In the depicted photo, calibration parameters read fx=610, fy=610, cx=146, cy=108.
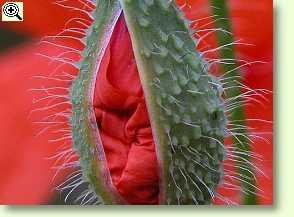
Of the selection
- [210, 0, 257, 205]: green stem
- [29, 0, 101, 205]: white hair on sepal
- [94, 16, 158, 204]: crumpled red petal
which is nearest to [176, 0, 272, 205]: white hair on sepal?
[210, 0, 257, 205]: green stem

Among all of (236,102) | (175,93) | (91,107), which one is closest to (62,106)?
(91,107)

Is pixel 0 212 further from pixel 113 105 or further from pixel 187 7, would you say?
pixel 187 7

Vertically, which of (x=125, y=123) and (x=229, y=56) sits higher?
(x=229, y=56)

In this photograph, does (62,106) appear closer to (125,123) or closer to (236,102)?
(125,123)

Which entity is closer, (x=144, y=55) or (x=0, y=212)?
(x=144, y=55)

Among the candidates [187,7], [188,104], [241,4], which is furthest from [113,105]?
[241,4]

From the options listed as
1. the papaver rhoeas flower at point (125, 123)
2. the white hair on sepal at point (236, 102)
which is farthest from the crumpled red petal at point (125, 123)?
the white hair on sepal at point (236, 102)
